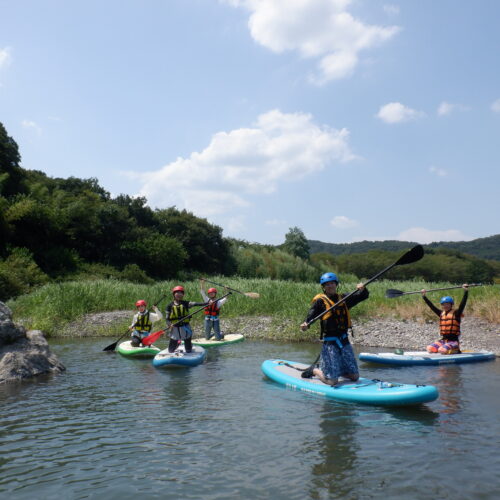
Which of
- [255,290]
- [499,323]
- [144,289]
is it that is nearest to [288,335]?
[255,290]

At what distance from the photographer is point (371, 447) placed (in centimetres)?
509

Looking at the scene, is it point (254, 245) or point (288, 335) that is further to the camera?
point (254, 245)

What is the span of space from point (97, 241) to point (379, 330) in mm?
21209

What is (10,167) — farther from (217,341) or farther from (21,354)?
(21,354)

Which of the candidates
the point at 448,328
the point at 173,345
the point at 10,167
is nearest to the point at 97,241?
the point at 10,167

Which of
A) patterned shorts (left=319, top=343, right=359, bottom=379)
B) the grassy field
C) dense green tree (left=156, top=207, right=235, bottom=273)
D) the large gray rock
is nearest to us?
patterned shorts (left=319, top=343, right=359, bottom=379)

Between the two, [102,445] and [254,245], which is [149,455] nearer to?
[102,445]

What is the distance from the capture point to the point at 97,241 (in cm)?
3005

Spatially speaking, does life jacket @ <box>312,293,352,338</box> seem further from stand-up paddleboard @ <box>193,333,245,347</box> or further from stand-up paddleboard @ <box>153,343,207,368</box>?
stand-up paddleboard @ <box>193,333,245,347</box>

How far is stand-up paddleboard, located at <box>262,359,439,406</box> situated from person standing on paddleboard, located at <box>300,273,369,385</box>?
0.18 meters

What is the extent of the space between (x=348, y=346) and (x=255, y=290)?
1123 centimetres

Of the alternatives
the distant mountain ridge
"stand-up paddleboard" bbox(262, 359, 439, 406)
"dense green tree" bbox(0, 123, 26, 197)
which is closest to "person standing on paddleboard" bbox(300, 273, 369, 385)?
"stand-up paddleboard" bbox(262, 359, 439, 406)

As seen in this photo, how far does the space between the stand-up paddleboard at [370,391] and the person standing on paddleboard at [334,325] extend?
7.0 inches

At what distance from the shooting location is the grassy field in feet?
48.0
